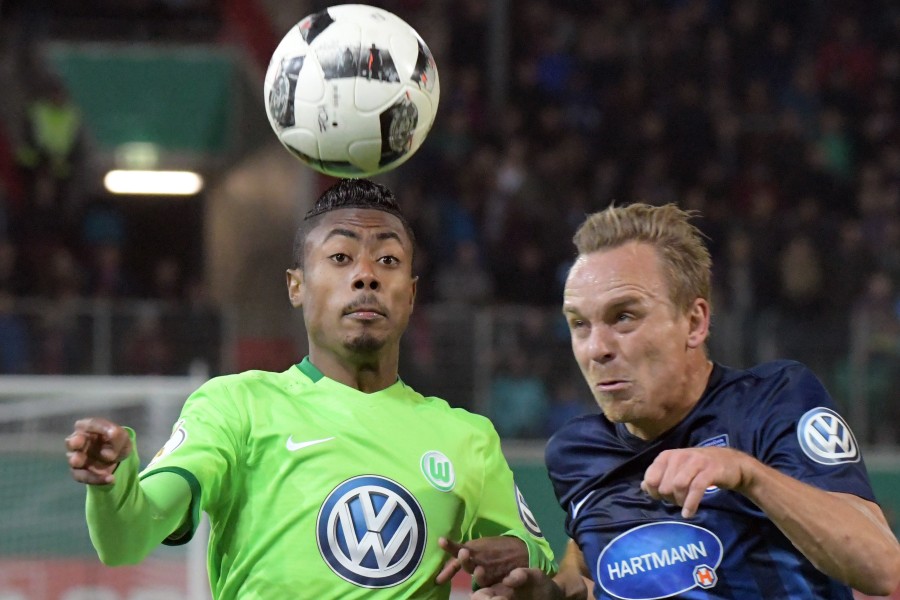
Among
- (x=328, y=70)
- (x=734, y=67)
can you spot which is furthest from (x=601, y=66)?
(x=328, y=70)

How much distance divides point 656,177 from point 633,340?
996 cm

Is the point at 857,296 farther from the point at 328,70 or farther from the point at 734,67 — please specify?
the point at 328,70

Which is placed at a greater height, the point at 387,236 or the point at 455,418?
the point at 387,236

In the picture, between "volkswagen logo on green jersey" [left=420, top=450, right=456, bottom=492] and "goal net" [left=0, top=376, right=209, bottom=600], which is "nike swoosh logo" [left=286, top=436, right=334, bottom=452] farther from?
"goal net" [left=0, top=376, right=209, bottom=600]

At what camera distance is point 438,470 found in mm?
3629

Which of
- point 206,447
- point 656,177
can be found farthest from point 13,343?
point 206,447

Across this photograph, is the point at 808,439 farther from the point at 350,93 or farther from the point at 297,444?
the point at 350,93

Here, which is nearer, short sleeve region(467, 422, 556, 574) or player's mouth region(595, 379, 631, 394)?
player's mouth region(595, 379, 631, 394)

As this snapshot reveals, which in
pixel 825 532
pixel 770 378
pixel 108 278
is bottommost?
pixel 108 278

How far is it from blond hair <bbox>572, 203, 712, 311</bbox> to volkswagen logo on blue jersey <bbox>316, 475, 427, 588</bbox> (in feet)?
2.69

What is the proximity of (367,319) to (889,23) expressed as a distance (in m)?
13.0

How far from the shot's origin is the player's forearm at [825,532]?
2.90 metres

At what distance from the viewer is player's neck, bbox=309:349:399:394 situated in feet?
12.4

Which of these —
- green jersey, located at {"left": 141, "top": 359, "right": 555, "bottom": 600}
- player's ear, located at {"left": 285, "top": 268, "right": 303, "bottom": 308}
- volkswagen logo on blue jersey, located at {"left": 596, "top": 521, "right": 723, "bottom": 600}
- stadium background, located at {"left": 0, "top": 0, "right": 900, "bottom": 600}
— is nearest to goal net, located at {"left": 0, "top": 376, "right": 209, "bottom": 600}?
stadium background, located at {"left": 0, "top": 0, "right": 900, "bottom": 600}
